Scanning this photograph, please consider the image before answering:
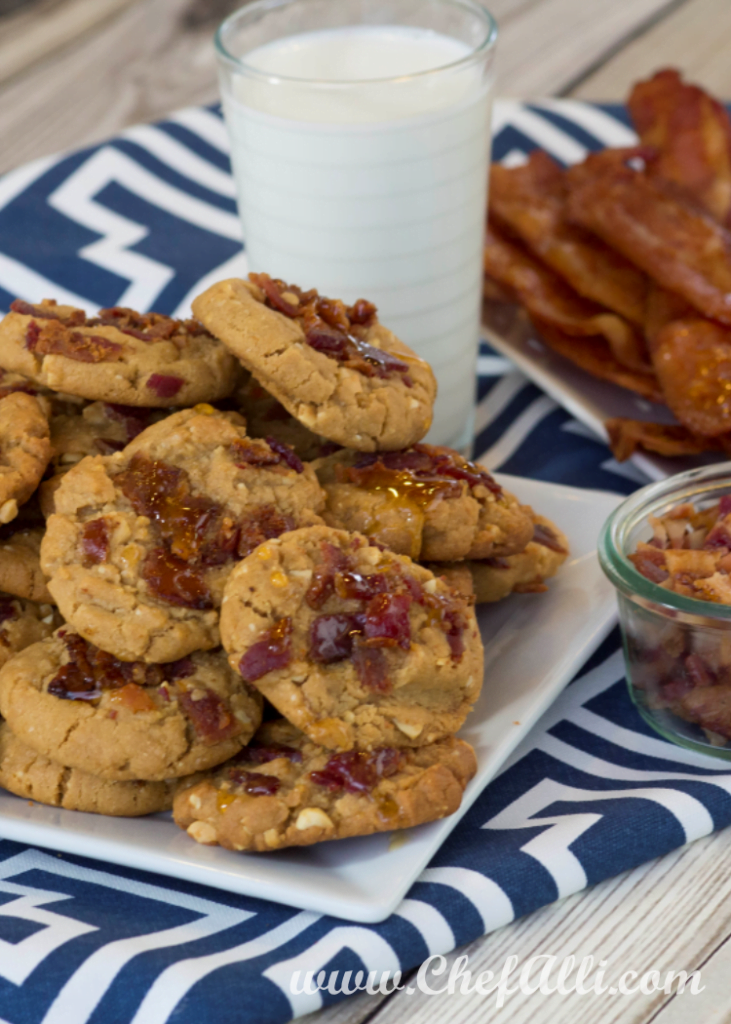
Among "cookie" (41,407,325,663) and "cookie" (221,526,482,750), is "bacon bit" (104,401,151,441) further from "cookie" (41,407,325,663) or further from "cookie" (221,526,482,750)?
"cookie" (221,526,482,750)

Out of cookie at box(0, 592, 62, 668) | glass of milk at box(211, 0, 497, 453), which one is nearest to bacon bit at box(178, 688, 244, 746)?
cookie at box(0, 592, 62, 668)

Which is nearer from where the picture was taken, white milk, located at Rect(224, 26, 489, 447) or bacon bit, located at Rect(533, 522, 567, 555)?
bacon bit, located at Rect(533, 522, 567, 555)

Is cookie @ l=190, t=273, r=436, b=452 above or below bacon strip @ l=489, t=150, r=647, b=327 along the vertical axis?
above

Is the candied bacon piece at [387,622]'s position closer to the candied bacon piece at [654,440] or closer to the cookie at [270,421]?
the cookie at [270,421]

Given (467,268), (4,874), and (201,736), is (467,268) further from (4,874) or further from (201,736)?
(4,874)

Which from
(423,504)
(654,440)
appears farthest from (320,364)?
(654,440)

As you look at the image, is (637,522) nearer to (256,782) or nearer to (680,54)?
(256,782)
